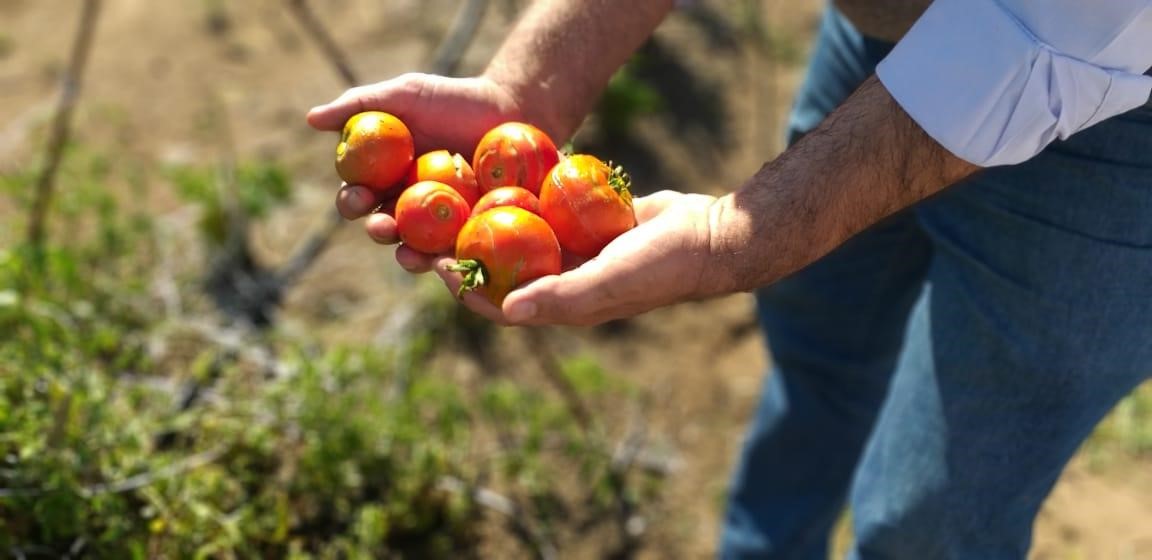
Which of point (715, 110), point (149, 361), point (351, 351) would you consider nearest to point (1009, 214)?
point (351, 351)

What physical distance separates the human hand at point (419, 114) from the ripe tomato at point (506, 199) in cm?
13

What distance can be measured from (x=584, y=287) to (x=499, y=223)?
21cm

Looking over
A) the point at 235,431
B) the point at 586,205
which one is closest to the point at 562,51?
the point at 586,205

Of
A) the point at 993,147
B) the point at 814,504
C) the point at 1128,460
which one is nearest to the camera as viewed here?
the point at 993,147

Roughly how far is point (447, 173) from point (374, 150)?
126 mm

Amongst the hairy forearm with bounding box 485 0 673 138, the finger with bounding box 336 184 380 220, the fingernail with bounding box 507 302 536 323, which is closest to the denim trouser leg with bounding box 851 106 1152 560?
the hairy forearm with bounding box 485 0 673 138

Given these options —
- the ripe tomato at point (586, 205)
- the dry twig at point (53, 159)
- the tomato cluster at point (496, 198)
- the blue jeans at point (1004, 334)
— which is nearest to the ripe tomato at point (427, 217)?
the tomato cluster at point (496, 198)

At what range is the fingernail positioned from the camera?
1391 millimetres

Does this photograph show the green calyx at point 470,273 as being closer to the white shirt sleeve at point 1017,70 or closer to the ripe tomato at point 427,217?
the ripe tomato at point 427,217

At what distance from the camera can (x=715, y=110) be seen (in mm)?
4320

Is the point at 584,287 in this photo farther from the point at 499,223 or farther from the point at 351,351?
the point at 351,351

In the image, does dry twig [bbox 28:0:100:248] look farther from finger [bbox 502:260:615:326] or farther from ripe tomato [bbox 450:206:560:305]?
finger [bbox 502:260:615:326]

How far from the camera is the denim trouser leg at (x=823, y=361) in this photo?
207 centimetres

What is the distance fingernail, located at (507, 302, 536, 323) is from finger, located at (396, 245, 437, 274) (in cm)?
29
